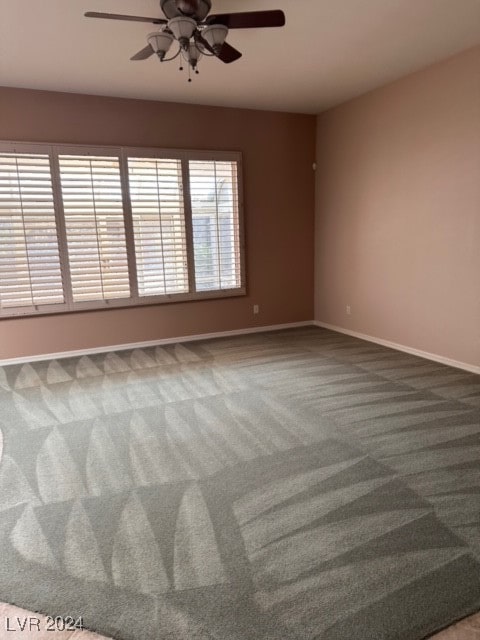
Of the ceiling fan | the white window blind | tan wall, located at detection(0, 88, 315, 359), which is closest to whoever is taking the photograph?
the ceiling fan

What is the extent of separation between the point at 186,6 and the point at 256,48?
1.19 m

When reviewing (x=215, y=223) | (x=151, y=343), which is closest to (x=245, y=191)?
(x=215, y=223)

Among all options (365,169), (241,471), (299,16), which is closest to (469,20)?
(299,16)

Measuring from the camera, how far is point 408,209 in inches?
177

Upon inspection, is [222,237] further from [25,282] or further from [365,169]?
[25,282]

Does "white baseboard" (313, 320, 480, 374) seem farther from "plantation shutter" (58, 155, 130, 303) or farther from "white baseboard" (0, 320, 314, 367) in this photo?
"plantation shutter" (58, 155, 130, 303)

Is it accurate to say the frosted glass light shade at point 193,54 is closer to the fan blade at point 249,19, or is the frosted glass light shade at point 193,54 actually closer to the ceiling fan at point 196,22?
the ceiling fan at point 196,22

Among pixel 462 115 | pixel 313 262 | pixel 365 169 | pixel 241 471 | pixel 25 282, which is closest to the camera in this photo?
pixel 241 471

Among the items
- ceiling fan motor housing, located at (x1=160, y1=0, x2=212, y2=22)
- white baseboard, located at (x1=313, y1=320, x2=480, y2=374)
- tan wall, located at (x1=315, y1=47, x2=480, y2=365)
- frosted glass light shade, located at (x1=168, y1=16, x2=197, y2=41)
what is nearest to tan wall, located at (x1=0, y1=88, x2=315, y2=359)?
tan wall, located at (x1=315, y1=47, x2=480, y2=365)

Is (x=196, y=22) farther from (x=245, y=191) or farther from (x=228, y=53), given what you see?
(x=245, y=191)

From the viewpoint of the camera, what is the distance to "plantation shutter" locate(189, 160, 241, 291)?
5168 millimetres

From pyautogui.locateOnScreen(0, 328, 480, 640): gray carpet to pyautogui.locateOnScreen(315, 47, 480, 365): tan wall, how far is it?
0.78 m

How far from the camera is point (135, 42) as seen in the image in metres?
3.33

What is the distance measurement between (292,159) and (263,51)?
7.14 feet
